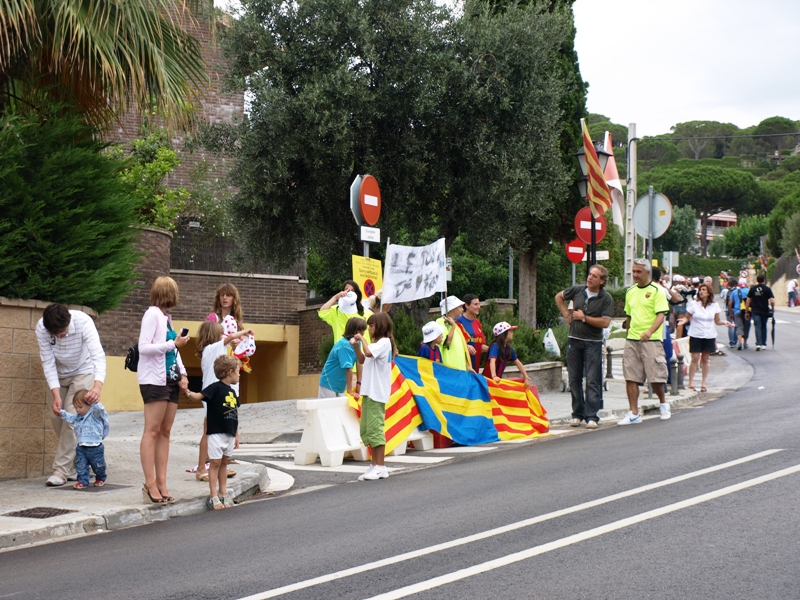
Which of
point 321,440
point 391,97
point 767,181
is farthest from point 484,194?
point 767,181

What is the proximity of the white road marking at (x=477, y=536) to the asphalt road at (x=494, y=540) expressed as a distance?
0.02 m

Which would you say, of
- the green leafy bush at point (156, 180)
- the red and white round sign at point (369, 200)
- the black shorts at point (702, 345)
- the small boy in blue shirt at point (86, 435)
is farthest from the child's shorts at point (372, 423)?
the green leafy bush at point (156, 180)

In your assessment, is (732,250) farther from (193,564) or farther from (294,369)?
(193,564)

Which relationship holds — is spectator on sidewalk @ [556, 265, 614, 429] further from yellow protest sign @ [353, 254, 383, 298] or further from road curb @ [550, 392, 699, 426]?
yellow protest sign @ [353, 254, 383, 298]

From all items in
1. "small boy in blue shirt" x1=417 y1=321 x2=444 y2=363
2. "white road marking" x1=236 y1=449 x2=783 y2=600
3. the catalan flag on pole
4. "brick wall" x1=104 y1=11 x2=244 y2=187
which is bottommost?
"white road marking" x1=236 y1=449 x2=783 y2=600

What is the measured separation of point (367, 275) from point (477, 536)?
7.00 meters

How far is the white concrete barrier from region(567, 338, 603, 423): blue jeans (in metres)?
3.40

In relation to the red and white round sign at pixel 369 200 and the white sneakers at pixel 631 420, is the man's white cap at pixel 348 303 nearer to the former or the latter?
the red and white round sign at pixel 369 200

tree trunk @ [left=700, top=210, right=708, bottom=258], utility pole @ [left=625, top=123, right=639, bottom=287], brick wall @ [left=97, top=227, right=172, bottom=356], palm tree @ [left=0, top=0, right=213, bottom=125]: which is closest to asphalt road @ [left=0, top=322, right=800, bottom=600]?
palm tree @ [left=0, top=0, right=213, bottom=125]

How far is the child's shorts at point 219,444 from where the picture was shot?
8.28 metres

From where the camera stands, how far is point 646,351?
13.6 m

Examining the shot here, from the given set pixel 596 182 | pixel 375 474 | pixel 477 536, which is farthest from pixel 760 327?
pixel 477 536

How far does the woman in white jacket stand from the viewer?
831cm

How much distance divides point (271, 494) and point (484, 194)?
35.1 feet
